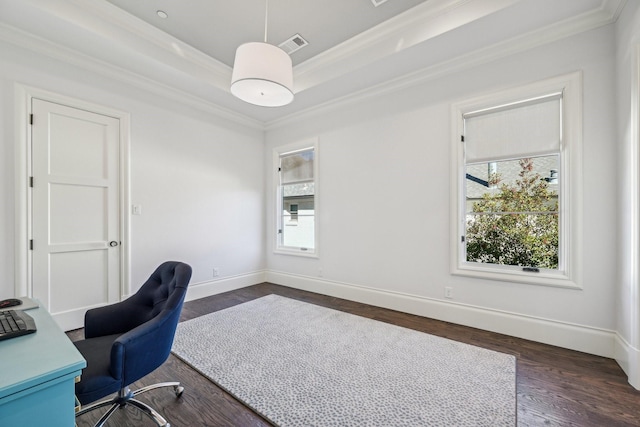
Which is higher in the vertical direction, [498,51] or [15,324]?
[498,51]

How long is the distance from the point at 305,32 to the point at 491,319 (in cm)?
369

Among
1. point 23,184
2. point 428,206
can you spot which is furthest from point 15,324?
point 428,206

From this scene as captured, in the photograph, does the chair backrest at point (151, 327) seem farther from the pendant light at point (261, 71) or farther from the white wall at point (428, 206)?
the white wall at point (428, 206)

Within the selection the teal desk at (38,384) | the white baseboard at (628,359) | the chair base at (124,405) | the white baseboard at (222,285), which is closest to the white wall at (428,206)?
the white baseboard at (628,359)

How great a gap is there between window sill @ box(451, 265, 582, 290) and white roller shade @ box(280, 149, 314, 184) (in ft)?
8.78

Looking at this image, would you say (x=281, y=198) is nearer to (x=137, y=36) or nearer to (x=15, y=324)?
(x=137, y=36)

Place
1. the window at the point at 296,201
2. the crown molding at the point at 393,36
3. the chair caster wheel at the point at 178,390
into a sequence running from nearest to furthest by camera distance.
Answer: the chair caster wheel at the point at 178,390
the crown molding at the point at 393,36
the window at the point at 296,201

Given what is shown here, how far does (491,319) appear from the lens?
2.94 m

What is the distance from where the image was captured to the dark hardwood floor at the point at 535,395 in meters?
1.69

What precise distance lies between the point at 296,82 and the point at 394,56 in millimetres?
1402

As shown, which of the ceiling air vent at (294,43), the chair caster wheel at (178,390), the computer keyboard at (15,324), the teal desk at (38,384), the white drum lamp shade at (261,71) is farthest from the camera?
the ceiling air vent at (294,43)

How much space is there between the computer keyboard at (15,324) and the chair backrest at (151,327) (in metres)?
0.35

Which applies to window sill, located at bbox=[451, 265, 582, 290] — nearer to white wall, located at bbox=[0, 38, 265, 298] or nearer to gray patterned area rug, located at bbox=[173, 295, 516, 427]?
gray patterned area rug, located at bbox=[173, 295, 516, 427]

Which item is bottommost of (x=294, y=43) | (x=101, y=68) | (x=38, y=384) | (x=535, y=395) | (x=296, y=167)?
(x=535, y=395)
